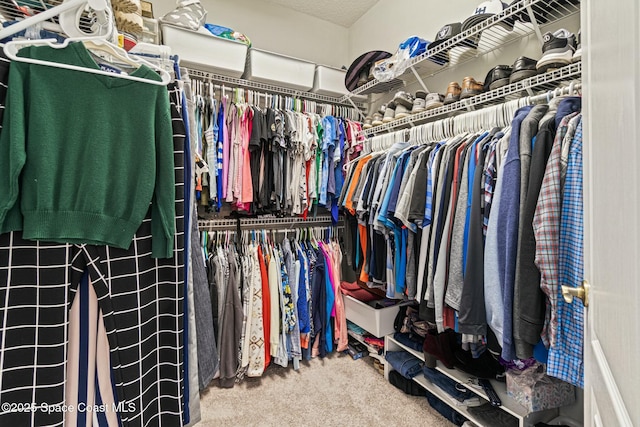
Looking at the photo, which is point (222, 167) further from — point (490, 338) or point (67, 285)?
point (490, 338)

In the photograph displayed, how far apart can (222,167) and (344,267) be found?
4.58 ft

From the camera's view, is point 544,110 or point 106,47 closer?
point 106,47

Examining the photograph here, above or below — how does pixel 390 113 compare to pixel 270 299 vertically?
above

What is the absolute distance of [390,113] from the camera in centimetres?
207

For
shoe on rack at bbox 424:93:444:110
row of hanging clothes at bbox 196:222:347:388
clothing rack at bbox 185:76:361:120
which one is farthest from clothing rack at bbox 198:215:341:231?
shoe on rack at bbox 424:93:444:110

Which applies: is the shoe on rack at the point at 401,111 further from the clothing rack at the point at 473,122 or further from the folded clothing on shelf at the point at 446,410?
the folded clothing on shelf at the point at 446,410

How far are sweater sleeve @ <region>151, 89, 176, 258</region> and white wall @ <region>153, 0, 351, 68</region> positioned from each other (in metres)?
1.84

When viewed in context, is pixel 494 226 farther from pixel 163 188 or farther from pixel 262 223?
pixel 262 223

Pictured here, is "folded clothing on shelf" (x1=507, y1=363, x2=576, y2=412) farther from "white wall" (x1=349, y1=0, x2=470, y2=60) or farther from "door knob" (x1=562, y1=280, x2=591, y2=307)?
"white wall" (x1=349, y1=0, x2=470, y2=60)

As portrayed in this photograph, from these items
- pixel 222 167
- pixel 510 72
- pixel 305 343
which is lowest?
pixel 305 343

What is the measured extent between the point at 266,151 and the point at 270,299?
103 centimetres

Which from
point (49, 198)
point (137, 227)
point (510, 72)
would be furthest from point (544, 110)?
point (49, 198)

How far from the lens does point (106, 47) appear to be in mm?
804

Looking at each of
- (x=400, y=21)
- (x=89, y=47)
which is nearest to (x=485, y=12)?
(x=400, y=21)
